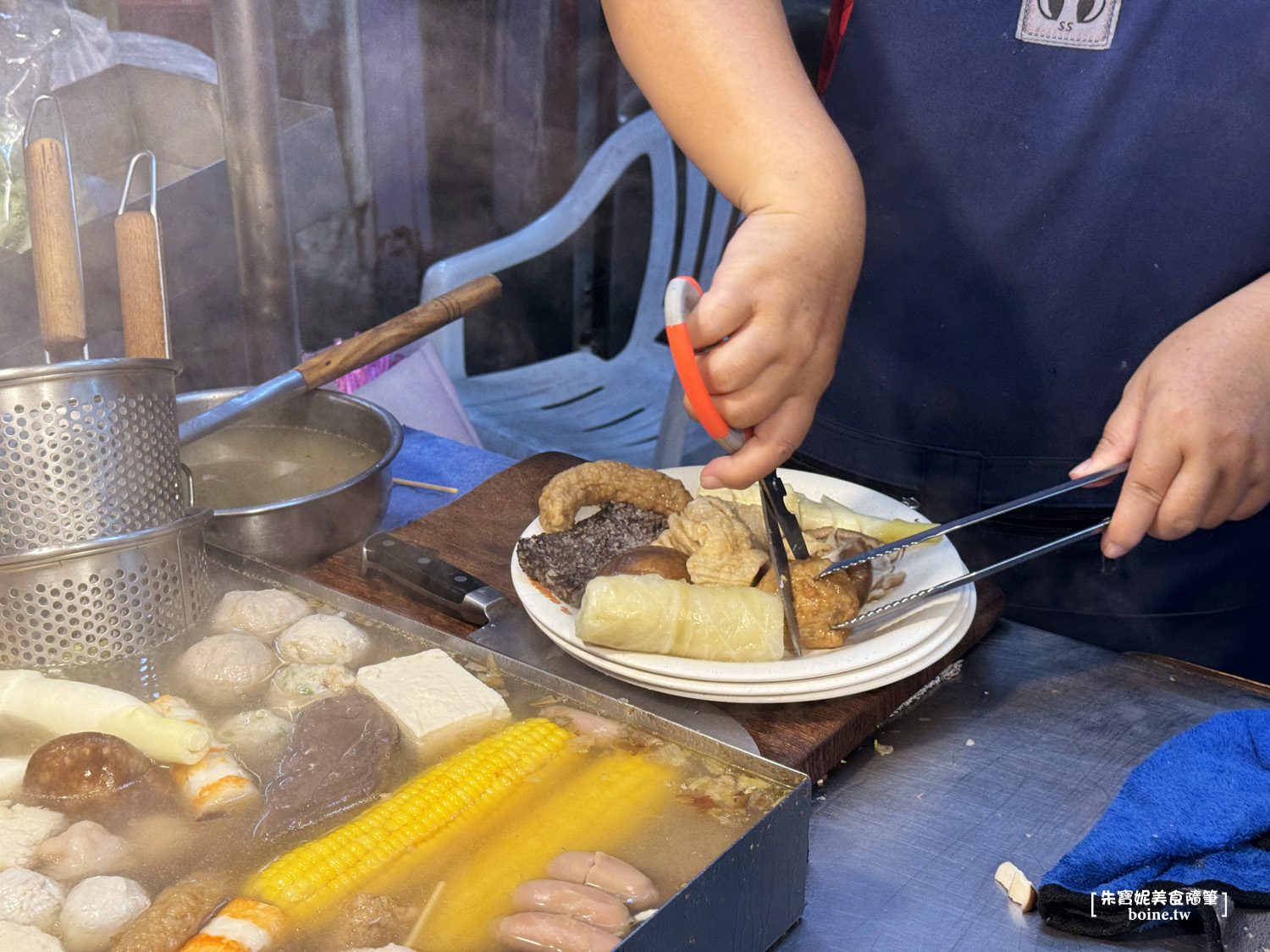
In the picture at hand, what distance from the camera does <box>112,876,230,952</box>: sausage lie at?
47.3 inches

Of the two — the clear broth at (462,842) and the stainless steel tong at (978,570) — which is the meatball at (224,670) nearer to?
the clear broth at (462,842)

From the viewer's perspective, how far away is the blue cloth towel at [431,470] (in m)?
2.58

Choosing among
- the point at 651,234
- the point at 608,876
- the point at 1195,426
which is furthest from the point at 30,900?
the point at 651,234

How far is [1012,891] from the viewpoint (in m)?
1.45

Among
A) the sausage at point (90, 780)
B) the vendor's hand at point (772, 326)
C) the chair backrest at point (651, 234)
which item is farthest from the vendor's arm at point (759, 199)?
the chair backrest at point (651, 234)

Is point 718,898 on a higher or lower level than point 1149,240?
lower

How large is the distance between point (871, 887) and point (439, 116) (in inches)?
159

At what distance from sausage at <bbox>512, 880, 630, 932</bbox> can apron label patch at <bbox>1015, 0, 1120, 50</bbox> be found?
1819 mm

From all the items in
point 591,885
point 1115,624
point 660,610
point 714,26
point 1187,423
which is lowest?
point 1115,624

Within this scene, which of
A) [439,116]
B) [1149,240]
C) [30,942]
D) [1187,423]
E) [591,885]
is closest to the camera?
[30,942]

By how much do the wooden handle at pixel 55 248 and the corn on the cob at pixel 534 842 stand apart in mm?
1286

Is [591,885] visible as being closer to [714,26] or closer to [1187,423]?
[1187,423]

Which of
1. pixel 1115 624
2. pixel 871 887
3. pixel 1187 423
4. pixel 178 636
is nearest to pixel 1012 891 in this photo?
pixel 871 887

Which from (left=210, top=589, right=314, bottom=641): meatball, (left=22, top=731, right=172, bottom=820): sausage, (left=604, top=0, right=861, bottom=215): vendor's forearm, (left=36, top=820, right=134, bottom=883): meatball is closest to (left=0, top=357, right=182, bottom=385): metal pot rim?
(left=210, top=589, right=314, bottom=641): meatball
